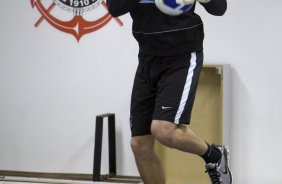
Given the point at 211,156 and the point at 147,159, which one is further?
the point at 147,159

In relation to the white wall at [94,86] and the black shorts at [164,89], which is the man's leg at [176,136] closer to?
the black shorts at [164,89]

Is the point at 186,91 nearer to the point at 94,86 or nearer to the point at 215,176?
the point at 215,176

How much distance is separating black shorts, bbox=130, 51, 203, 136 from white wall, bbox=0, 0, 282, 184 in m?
1.22

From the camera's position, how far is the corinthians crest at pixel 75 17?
13.4ft

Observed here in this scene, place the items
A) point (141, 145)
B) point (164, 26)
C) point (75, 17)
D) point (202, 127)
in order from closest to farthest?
point (164, 26)
point (141, 145)
point (202, 127)
point (75, 17)

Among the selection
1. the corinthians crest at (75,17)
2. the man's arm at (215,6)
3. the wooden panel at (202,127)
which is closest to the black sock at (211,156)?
the man's arm at (215,6)

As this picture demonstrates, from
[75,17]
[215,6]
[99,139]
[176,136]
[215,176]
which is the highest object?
[215,6]

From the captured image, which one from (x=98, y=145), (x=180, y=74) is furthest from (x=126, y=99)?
(x=180, y=74)

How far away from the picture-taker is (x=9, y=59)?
4352mm

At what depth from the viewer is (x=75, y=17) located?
163 inches

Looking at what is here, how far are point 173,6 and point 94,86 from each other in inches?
71.1

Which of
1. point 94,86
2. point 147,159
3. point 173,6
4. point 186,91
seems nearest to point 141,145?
point 147,159

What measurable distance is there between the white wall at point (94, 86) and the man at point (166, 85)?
3.75 ft

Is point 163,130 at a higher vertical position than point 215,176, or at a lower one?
higher
